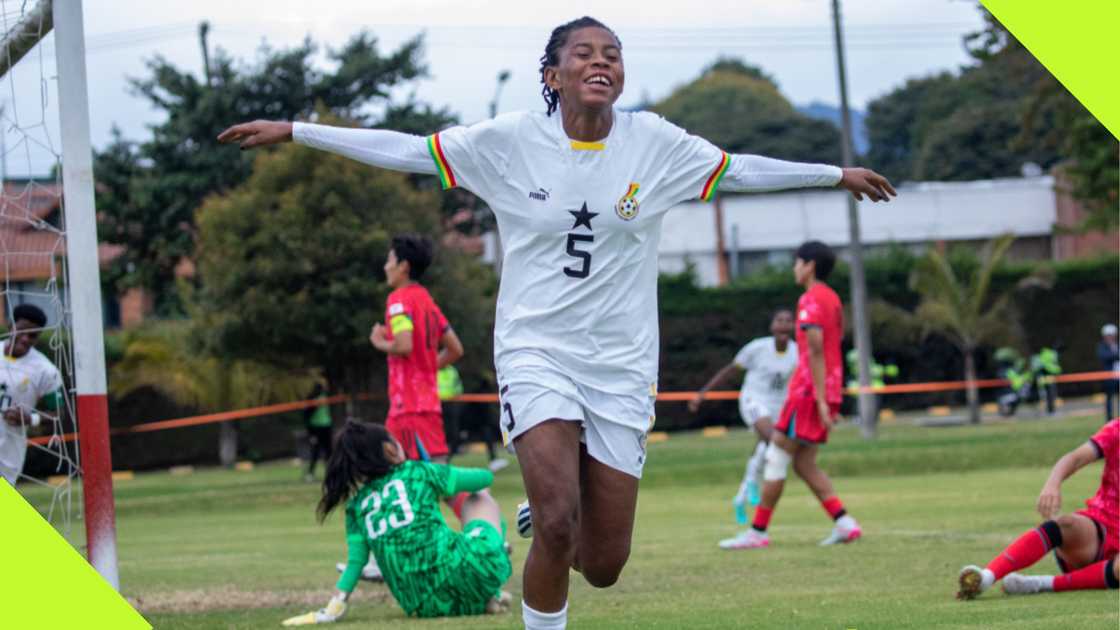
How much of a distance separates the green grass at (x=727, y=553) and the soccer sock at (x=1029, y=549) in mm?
165

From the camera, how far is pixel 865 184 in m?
6.64

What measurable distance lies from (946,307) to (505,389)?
31.5 m

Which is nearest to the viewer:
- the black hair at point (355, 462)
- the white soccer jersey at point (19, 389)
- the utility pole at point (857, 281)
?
the black hair at point (355, 462)

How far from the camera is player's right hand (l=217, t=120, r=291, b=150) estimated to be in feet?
19.8

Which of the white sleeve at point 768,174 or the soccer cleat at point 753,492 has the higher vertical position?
the white sleeve at point 768,174

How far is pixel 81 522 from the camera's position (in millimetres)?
8320

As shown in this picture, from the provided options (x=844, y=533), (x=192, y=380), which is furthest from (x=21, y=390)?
(x=192, y=380)

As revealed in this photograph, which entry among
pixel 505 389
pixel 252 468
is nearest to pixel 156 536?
pixel 505 389

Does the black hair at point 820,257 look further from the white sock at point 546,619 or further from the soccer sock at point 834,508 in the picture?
the white sock at point 546,619

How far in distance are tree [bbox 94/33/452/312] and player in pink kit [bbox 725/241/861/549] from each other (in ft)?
87.7

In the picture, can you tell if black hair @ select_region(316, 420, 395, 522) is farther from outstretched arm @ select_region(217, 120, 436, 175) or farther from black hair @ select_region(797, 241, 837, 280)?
black hair @ select_region(797, 241, 837, 280)

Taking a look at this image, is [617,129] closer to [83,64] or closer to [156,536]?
[83,64]

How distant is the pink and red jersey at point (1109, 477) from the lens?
807cm

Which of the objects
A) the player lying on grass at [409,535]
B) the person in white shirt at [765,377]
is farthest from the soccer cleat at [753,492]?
the player lying on grass at [409,535]
